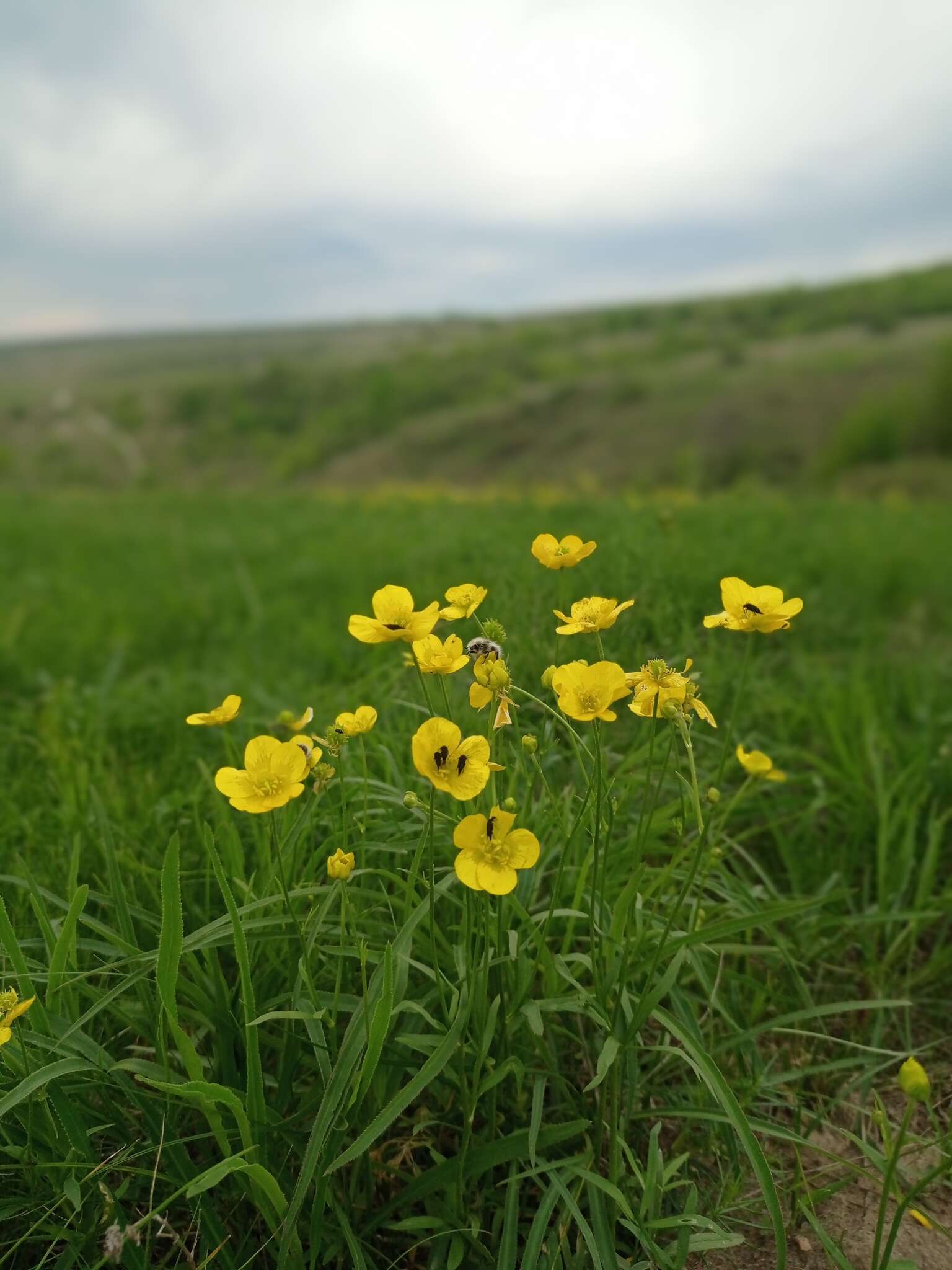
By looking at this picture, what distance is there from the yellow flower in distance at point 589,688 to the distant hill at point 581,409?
31.4 feet

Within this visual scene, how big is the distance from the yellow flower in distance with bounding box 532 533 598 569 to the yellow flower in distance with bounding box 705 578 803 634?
0.19 m

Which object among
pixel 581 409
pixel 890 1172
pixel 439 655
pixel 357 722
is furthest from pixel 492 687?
pixel 581 409

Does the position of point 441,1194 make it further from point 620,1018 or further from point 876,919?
point 876,919

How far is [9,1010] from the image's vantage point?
3.25 feet

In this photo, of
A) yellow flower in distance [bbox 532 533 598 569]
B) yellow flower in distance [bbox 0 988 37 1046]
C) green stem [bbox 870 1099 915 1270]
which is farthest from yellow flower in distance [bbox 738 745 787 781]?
yellow flower in distance [bbox 0 988 37 1046]

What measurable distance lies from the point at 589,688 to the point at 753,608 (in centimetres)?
24

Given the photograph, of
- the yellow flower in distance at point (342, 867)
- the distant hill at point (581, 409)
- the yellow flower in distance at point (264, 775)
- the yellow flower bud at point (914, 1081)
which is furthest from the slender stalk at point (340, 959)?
the distant hill at point (581, 409)

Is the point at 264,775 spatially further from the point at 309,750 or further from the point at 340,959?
the point at 340,959

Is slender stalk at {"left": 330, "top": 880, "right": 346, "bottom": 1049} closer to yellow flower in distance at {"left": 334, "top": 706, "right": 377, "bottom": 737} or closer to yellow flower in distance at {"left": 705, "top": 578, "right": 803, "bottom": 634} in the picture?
yellow flower in distance at {"left": 334, "top": 706, "right": 377, "bottom": 737}

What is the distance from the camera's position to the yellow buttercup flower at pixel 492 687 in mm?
990

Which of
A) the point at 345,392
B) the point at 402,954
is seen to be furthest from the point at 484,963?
the point at 345,392

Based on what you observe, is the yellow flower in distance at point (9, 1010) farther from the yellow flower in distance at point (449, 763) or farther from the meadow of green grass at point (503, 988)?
the yellow flower in distance at point (449, 763)

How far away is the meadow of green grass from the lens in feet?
3.39

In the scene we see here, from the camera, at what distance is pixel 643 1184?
1035 millimetres
